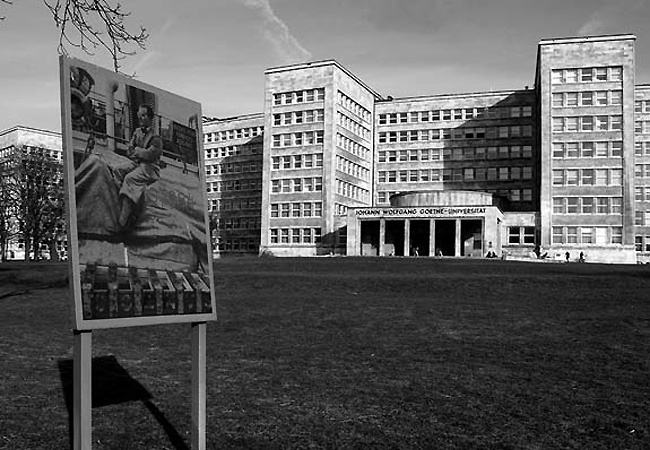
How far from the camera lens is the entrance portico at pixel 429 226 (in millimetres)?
79000

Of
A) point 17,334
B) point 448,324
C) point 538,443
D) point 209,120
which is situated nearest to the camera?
point 538,443

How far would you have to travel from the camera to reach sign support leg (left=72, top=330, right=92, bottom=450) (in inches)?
234

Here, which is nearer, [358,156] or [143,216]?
[143,216]

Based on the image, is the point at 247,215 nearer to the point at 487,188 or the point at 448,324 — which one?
the point at 487,188

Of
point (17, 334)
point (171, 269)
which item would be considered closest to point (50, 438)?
point (171, 269)

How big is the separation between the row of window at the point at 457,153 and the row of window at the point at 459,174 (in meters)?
1.84

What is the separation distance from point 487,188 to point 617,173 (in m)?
25.8

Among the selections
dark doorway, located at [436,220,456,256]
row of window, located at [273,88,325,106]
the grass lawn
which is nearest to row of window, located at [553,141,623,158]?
dark doorway, located at [436,220,456,256]

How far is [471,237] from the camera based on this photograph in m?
83.6

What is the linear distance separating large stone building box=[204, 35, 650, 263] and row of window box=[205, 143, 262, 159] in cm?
583

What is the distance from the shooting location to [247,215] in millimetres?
124375

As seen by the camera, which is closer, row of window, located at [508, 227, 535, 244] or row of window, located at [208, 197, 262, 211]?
row of window, located at [508, 227, 535, 244]

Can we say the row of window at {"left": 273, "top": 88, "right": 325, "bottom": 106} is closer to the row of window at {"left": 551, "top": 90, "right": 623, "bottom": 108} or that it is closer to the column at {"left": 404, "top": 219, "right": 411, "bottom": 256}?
the column at {"left": 404, "top": 219, "right": 411, "bottom": 256}

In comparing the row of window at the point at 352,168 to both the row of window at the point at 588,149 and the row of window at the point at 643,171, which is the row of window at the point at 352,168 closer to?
the row of window at the point at 588,149
